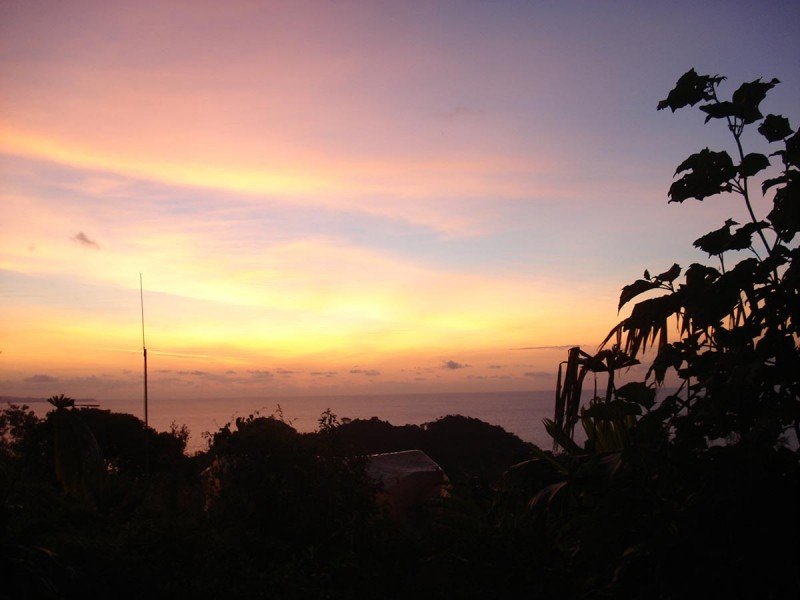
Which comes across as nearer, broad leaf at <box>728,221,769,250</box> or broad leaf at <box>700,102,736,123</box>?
broad leaf at <box>728,221,769,250</box>

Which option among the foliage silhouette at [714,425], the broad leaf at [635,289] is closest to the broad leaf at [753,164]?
the foliage silhouette at [714,425]

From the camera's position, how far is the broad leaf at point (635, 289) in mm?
4336

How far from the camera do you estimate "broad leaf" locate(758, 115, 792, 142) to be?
4.47m

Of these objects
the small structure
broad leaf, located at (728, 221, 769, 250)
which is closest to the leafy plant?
broad leaf, located at (728, 221, 769, 250)

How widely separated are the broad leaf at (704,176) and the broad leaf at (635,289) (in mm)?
607

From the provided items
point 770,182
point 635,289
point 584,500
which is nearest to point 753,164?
point 770,182

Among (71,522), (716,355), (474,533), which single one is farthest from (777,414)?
(71,522)

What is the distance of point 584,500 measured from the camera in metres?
5.32

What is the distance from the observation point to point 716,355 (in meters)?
4.31

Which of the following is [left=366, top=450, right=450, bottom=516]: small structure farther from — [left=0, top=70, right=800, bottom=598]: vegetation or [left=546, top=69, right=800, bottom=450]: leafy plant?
[left=546, top=69, right=800, bottom=450]: leafy plant

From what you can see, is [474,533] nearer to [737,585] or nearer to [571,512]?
[571,512]

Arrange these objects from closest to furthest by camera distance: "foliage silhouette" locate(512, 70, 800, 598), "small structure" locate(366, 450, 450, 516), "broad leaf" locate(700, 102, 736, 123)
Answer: "foliage silhouette" locate(512, 70, 800, 598) < "broad leaf" locate(700, 102, 736, 123) < "small structure" locate(366, 450, 450, 516)

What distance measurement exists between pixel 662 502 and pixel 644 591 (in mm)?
538

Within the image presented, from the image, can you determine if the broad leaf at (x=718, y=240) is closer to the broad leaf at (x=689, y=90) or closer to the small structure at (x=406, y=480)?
the broad leaf at (x=689, y=90)
